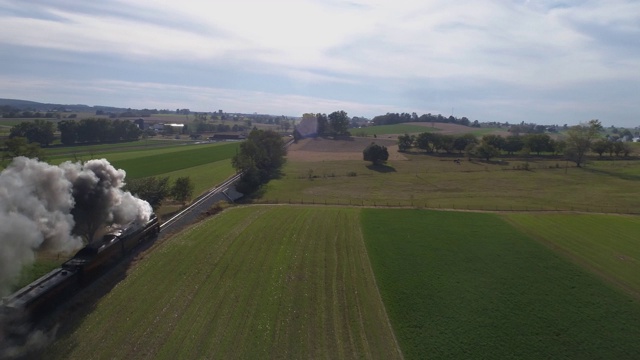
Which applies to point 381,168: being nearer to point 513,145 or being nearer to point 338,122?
point 513,145

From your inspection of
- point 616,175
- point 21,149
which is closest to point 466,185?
point 616,175

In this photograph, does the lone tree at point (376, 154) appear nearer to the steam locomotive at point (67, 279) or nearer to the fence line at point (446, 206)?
the fence line at point (446, 206)

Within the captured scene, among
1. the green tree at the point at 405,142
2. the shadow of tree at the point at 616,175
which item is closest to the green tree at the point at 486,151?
the shadow of tree at the point at 616,175

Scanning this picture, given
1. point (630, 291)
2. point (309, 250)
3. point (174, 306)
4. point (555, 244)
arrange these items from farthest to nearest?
point (555, 244), point (309, 250), point (630, 291), point (174, 306)

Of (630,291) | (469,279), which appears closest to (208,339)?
(469,279)

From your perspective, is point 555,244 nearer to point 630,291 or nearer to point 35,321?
point 630,291
